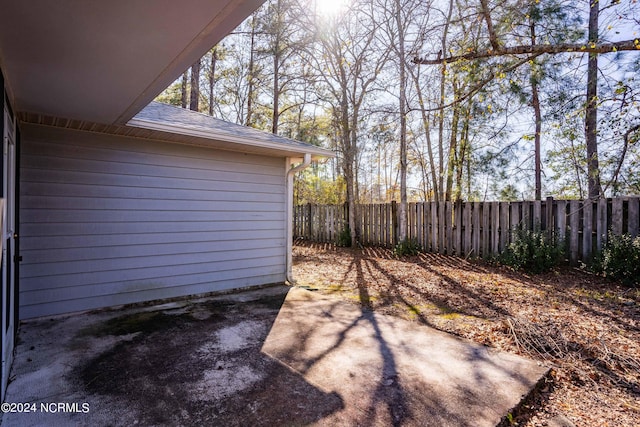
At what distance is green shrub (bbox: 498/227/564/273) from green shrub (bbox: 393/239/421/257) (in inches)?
81.2

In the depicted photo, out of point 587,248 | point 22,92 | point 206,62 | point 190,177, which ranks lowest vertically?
point 587,248

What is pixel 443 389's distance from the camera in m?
2.11

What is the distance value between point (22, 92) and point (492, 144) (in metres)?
7.90

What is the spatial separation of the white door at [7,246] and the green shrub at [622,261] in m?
6.54

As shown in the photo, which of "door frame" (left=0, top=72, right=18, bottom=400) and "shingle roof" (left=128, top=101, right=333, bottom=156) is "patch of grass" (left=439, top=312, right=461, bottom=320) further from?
"door frame" (left=0, top=72, right=18, bottom=400)

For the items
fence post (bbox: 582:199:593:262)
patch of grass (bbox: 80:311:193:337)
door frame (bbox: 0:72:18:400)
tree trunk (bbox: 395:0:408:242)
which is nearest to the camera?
door frame (bbox: 0:72:18:400)

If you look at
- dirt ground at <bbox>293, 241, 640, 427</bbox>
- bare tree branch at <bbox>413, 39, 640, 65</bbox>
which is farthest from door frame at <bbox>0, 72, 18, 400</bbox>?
bare tree branch at <bbox>413, 39, 640, 65</bbox>

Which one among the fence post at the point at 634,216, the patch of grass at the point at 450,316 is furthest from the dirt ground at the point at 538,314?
the fence post at the point at 634,216

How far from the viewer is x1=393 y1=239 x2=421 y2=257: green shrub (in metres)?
7.45

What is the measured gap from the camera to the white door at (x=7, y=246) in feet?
6.88

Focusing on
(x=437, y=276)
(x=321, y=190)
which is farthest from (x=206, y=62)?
(x=437, y=276)

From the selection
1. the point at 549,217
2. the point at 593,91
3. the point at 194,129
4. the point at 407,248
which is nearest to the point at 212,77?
the point at 194,129

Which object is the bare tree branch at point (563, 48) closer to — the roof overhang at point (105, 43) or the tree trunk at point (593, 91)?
the tree trunk at point (593, 91)

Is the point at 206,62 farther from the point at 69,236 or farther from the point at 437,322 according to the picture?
the point at 437,322
